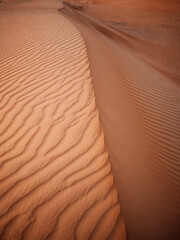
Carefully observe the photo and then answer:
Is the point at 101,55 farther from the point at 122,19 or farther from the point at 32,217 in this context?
the point at 122,19

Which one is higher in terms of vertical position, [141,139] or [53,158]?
[53,158]

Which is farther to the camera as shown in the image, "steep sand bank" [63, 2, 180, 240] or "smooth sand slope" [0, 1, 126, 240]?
"steep sand bank" [63, 2, 180, 240]

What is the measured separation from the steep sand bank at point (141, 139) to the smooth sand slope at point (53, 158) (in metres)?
0.17

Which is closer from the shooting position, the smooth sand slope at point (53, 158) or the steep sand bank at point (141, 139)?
the smooth sand slope at point (53, 158)

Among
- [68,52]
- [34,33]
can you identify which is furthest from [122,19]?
[68,52]

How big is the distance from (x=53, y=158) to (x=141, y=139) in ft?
4.68

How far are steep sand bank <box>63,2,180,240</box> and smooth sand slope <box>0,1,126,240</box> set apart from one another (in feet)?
0.57

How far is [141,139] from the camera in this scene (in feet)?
8.72

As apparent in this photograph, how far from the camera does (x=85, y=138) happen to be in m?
2.18

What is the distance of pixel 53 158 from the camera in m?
2.02

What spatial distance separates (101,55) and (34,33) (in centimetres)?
256

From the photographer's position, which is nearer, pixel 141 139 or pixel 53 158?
pixel 53 158

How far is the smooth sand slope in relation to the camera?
5.02 ft

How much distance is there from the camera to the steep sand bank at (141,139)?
167 centimetres
